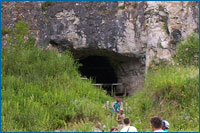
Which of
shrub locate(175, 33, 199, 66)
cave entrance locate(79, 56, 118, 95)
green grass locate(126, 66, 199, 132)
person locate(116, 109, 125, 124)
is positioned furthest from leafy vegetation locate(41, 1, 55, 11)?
person locate(116, 109, 125, 124)

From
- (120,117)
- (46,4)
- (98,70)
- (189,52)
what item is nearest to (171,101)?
(120,117)

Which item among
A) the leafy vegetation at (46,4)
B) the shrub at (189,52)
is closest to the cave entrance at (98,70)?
the leafy vegetation at (46,4)

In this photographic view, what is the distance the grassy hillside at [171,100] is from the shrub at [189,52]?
559mm

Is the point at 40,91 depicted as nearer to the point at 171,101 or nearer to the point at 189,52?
the point at 171,101

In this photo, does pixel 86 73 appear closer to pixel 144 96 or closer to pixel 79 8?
pixel 79 8

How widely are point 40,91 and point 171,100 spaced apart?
319cm

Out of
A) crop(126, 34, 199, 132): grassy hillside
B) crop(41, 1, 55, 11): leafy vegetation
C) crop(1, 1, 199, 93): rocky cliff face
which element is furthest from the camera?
crop(41, 1, 55, 11): leafy vegetation

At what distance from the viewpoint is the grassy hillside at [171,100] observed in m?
6.85

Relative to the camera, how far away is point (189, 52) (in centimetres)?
880

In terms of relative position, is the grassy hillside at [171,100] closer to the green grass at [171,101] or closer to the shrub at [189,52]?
the green grass at [171,101]

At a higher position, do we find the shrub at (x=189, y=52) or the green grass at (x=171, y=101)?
the shrub at (x=189, y=52)

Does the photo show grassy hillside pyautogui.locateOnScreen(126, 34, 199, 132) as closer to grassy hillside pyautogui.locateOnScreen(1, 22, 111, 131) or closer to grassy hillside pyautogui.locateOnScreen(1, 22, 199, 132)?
grassy hillside pyautogui.locateOnScreen(1, 22, 199, 132)

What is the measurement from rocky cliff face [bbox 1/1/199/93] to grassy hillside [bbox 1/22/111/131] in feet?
1.86

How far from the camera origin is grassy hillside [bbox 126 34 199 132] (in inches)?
270
